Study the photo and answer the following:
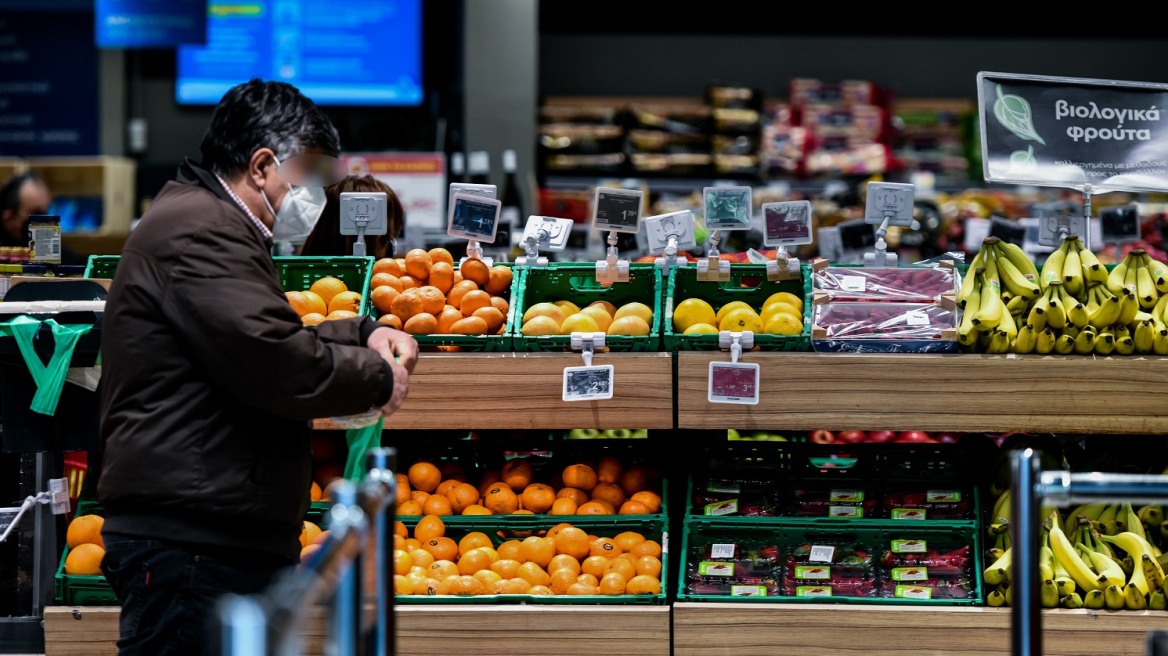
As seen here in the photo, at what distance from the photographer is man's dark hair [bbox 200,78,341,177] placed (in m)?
2.57

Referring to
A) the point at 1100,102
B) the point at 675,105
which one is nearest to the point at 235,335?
the point at 1100,102

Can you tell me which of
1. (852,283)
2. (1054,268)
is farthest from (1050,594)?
(852,283)

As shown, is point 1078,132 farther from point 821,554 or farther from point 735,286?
point 821,554

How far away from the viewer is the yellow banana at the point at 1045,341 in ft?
11.7

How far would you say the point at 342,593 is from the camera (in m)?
1.77

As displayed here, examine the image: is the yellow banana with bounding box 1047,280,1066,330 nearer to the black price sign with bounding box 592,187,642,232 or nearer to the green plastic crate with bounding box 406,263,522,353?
the black price sign with bounding box 592,187,642,232

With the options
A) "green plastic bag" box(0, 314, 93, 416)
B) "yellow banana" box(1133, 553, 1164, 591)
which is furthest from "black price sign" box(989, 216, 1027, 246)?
"green plastic bag" box(0, 314, 93, 416)

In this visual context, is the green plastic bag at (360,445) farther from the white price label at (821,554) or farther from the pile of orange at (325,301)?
the white price label at (821,554)

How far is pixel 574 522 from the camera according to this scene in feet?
12.1

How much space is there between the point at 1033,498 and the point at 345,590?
1.06 meters

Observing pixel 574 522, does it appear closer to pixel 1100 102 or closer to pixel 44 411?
pixel 44 411

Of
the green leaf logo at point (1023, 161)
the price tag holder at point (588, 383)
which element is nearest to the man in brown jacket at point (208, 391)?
the price tag holder at point (588, 383)

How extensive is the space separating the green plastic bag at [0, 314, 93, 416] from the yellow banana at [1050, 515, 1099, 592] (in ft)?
8.67

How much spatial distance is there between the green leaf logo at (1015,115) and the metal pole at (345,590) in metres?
2.83
